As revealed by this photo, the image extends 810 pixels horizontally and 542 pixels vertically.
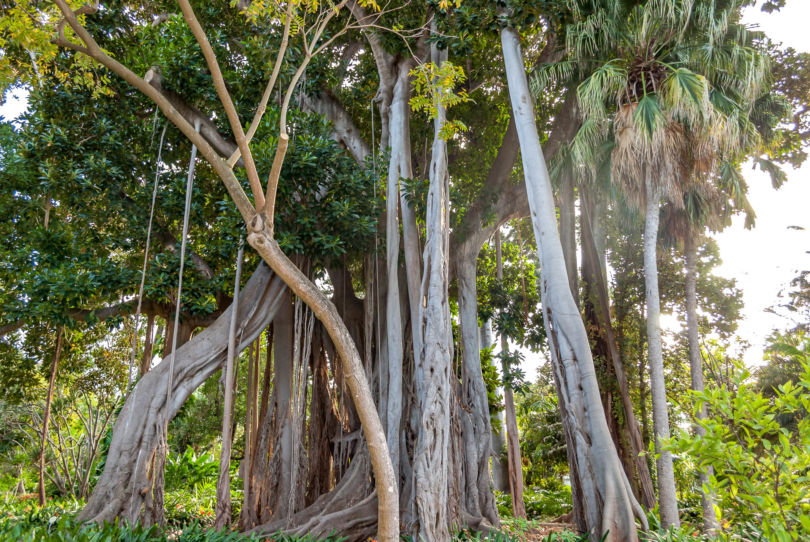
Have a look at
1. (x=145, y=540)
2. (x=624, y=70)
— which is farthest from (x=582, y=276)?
(x=145, y=540)

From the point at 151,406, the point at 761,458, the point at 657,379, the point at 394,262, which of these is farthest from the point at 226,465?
the point at 657,379

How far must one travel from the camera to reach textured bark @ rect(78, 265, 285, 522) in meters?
4.36

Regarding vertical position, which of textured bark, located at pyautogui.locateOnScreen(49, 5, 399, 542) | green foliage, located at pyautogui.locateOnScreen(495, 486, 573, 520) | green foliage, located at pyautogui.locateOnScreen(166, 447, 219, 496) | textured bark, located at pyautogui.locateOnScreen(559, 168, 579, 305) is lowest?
green foliage, located at pyautogui.locateOnScreen(495, 486, 573, 520)

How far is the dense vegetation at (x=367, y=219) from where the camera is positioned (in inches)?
167

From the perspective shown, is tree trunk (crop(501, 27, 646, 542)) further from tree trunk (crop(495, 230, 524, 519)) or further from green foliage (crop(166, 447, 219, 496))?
green foliage (crop(166, 447, 219, 496))

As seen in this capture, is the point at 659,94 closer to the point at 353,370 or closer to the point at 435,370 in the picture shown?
the point at 435,370

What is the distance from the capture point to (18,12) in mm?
3240

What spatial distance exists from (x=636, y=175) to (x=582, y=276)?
233 cm

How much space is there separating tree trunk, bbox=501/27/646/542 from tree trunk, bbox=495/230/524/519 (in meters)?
2.98

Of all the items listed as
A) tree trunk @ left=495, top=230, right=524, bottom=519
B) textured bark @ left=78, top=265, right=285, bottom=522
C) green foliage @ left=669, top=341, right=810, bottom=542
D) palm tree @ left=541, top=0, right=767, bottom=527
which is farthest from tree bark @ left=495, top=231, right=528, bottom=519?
green foliage @ left=669, top=341, right=810, bottom=542

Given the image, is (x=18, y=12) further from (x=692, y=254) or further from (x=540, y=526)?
(x=692, y=254)

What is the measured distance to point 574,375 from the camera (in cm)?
431

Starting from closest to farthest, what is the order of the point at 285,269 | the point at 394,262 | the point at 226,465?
1. the point at 285,269
2. the point at 226,465
3. the point at 394,262

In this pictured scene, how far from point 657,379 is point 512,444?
3.82 meters
